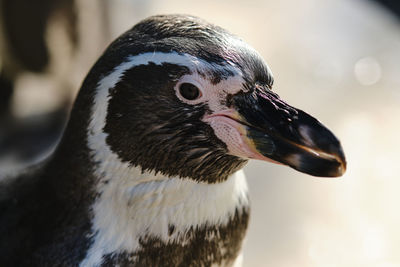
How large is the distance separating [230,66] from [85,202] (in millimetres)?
496

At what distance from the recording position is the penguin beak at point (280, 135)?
1297 millimetres

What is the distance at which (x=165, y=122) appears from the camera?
4.52 feet

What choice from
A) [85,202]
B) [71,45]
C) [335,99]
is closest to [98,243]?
[85,202]

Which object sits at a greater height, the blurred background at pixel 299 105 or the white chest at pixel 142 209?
the white chest at pixel 142 209

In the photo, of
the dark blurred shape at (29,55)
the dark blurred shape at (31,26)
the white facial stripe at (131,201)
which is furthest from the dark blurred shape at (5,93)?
the white facial stripe at (131,201)

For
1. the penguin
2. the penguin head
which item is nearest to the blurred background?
the penguin

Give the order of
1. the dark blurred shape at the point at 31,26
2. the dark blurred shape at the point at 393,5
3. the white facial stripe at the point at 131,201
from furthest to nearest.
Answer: the dark blurred shape at the point at 393,5 < the dark blurred shape at the point at 31,26 < the white facial stripe at the point at 131,201

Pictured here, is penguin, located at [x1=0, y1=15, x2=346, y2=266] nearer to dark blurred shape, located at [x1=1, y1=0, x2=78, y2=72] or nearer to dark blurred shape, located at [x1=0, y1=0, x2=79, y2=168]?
dark blurred shape, located at [x1=0, y1=0, x2=79, y2=168]

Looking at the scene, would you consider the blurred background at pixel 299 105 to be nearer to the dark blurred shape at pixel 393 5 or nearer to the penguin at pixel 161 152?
the dark blurred shape at pixel 393 5

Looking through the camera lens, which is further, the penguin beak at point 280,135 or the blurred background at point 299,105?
the blurred background at point 299,105

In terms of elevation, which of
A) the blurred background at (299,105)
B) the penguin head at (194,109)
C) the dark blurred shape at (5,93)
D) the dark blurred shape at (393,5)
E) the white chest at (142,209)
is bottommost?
the dark blurred shape at (5,93)

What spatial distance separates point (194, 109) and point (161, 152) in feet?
0.42

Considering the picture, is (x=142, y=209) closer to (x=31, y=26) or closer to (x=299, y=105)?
(x=31, y=26)

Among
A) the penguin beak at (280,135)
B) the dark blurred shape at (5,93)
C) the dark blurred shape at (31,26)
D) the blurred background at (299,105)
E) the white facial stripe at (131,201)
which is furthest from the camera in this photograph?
the dark blurred shape at (5,93)
